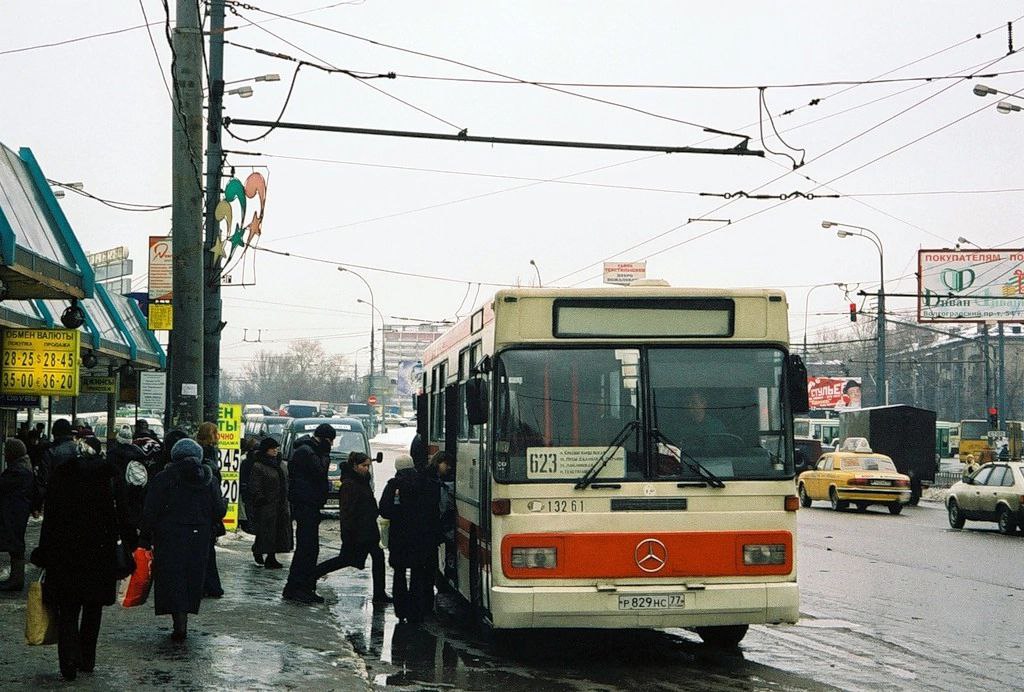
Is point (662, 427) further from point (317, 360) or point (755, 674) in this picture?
point (317, 360)

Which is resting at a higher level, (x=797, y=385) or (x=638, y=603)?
(x=797, y=385)

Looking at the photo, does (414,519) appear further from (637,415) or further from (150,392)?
(150,392)

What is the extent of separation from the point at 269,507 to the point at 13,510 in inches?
164

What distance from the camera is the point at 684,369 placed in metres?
10.2

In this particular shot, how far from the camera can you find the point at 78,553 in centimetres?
864

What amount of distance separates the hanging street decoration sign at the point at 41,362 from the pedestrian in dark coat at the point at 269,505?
356cm

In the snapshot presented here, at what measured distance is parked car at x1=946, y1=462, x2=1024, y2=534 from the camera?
26.9 metres

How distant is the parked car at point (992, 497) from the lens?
26906 millimetres

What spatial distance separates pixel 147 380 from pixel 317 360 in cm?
11636

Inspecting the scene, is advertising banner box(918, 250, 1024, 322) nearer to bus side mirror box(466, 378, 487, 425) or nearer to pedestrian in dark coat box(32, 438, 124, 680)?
bus side mirror box(466, 378, 487, 425)

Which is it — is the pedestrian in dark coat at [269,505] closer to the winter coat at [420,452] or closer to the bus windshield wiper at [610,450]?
the winter coat at [420,452]

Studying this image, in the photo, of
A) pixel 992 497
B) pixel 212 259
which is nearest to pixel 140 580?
pixel 212 259

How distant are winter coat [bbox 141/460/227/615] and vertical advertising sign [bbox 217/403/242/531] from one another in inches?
435

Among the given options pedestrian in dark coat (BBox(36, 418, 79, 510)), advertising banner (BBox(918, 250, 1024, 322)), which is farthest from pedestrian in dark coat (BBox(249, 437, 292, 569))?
advertising banner (BBox(918, 250, 1024, 322))
